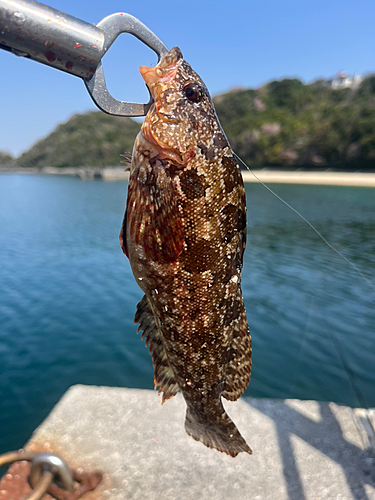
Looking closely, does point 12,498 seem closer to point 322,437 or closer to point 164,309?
point 164,309

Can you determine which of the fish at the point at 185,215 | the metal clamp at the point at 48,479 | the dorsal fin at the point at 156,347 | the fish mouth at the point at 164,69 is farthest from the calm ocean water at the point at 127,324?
the fish mouth at the point at 164,69

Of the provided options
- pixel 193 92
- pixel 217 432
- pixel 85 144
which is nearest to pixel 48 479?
pixel 217 432

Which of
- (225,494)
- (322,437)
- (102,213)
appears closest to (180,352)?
(225,494)

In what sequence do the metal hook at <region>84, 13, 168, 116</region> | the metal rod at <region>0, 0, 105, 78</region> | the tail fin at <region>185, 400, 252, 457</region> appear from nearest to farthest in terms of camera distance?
the metal rod at <region>0, 0, 105, 78</region>, the metal hook at <region>84, 13, 168, 116</region>, the tail fin at <region>185, 400, 252, 457</region>

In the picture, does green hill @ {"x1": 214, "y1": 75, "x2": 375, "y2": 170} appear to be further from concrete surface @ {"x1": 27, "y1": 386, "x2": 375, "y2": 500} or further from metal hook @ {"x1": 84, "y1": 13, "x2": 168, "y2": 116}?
metal hook @ {"x1": 84, "y1": 13, "x2": 168, "y2": 116}

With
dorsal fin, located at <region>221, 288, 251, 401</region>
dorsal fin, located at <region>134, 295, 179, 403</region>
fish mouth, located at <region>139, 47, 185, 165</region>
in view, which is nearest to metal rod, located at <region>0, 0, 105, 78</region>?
fish mouth, located at <region>139, 47, 185, 165</region>

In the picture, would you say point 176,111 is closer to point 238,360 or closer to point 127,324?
point 238,360
